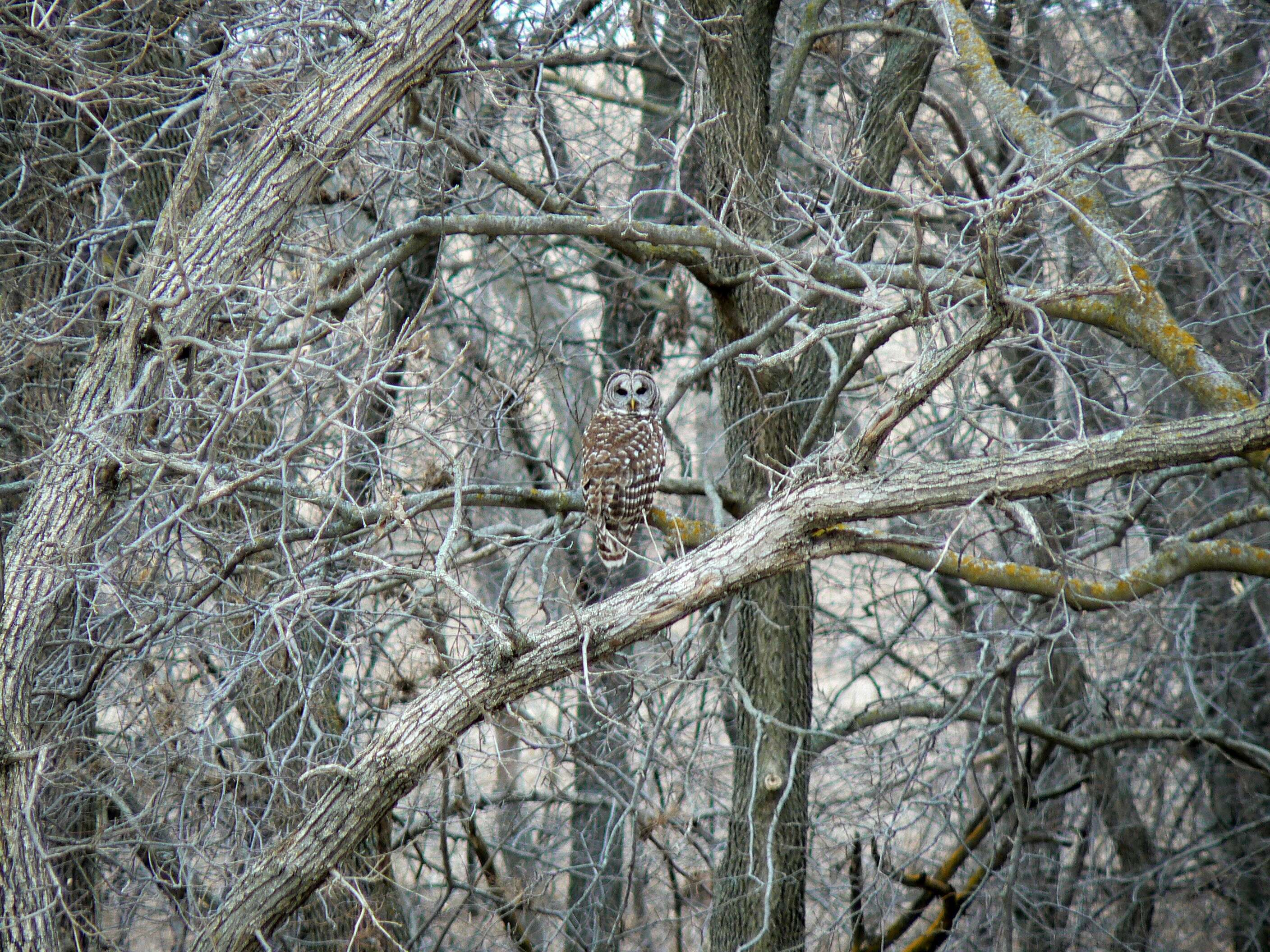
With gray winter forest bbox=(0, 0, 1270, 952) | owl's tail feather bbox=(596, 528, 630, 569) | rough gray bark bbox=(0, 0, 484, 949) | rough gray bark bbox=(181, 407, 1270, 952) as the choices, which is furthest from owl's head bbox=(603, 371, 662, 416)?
rough gray bark bbox=(181, 407, 1270, 952)

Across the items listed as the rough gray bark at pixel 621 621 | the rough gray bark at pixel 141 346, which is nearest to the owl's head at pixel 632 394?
the rough gray bark at pixel 141 346

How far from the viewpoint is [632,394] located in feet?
19.5

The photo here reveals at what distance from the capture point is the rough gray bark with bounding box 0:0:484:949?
357cm

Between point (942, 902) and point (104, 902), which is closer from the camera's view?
point (104, 902)

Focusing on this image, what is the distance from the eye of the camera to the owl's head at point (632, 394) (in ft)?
19.3

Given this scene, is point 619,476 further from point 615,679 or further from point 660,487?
point 615,679

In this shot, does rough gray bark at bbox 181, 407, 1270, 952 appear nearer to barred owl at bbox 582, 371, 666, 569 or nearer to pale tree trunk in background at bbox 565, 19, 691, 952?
pale tree trunk in background at bbox 565, 19, 691, 952

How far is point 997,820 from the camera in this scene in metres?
6.21

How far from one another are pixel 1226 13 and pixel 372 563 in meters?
6.03

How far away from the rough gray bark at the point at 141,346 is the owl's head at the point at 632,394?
1.96 metres

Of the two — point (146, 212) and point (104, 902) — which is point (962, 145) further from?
point (104, 902)

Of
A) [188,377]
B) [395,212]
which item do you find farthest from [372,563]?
[395,212]

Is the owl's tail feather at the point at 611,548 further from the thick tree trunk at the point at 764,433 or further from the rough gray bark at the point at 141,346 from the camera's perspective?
the rough gray bark at the point at 141,346

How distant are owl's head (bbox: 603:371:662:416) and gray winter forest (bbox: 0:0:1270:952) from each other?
1.15 feet
